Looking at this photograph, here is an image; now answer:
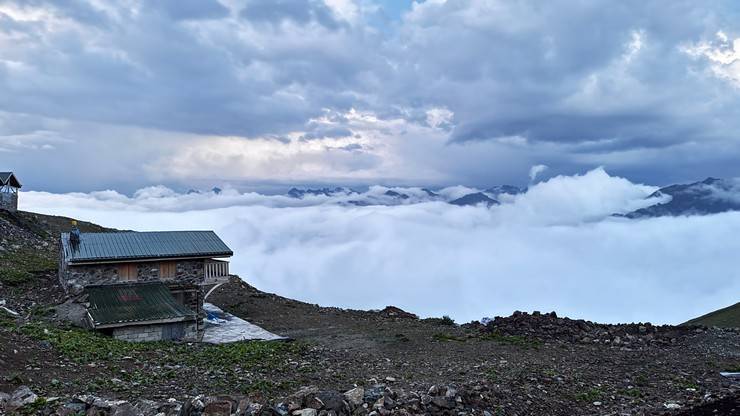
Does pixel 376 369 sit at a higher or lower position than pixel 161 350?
lower

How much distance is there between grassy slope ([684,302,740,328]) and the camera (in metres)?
39.1

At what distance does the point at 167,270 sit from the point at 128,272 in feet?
6.78

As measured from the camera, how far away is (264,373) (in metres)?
18.0

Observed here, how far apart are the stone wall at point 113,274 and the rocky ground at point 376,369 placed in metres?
1.48

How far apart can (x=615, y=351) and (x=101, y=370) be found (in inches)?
893

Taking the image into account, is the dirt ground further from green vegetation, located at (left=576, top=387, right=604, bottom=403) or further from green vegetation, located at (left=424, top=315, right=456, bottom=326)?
green vegetation, located at (left=424, top=315, right=456, bottom=326)

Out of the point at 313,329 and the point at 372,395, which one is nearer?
the point at 372,395

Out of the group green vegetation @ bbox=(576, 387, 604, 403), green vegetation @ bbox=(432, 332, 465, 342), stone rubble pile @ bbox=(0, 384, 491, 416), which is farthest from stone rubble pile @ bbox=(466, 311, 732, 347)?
stone rubble pile @ bbox=(0, 384, 491, 416)

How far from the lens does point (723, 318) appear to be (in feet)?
137

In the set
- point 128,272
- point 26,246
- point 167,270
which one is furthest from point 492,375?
point 26,246

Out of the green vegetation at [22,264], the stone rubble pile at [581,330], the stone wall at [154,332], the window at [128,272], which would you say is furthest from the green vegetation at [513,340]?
the green vegetation at [22,264]

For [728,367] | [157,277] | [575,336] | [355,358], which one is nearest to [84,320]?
[157,277]

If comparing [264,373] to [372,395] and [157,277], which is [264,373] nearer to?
[372,395]

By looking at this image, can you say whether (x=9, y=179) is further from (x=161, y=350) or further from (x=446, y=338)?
(x=446, y=338)
